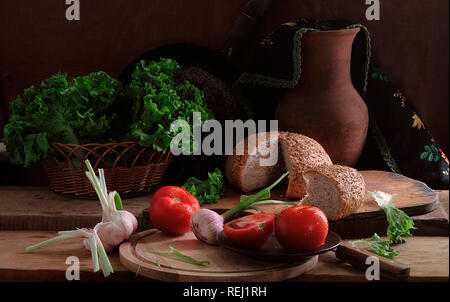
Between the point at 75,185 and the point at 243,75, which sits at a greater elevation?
the point at 243,75

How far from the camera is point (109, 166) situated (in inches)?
61.7

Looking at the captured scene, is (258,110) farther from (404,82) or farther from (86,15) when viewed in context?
(86,15)

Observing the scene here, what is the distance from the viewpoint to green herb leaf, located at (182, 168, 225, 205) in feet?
5.09

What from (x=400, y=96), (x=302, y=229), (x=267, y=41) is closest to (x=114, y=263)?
(x=302, y=229)

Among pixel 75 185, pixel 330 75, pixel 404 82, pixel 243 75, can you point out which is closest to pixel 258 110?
pixel 243 75

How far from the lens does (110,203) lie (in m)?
1.36

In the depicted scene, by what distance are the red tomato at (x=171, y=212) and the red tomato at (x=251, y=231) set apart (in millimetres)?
146

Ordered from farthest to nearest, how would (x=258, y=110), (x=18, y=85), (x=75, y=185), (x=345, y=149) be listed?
1. (x=18, y=85)
2. (x=258, y=110)
3. (x=345, y=149)
4. (x=75, y=185)

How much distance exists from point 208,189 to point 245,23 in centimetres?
70

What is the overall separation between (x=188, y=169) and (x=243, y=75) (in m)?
0.37

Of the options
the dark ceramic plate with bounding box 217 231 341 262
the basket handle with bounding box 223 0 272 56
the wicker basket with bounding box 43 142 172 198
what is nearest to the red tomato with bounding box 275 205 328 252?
the dark ceramic plate with bounding box 217 231 341 262

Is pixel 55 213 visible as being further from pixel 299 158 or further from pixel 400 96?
pixel 400 96

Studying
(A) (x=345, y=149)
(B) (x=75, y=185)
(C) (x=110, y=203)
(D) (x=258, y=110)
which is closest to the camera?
(C) (x=110, y=203)

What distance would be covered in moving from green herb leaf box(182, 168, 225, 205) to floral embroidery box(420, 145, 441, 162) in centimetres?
70
